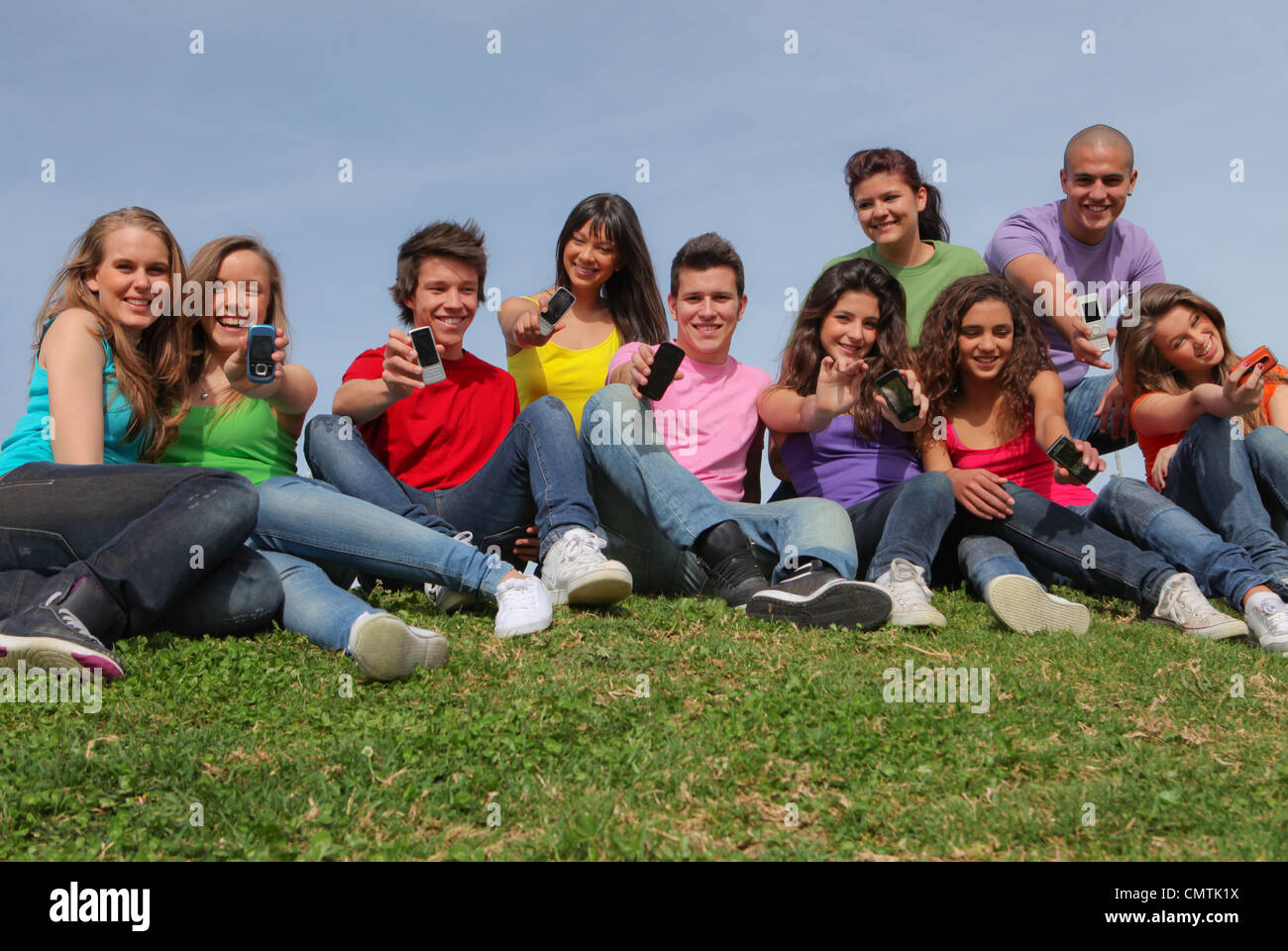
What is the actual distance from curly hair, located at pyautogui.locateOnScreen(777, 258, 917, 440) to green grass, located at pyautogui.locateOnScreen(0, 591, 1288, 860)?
1.93 meters

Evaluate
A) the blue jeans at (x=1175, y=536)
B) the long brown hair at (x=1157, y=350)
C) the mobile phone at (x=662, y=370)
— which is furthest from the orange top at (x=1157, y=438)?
the mobile phone at (x=662, y=370)

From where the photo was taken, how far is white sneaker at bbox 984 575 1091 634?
5844 millimetres

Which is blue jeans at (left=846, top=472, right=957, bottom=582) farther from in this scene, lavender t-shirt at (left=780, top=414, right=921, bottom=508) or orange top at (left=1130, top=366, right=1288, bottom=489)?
orange top at (left=1130, top=366, right=1288, bottom=489)

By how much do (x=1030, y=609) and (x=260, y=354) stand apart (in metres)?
4.34

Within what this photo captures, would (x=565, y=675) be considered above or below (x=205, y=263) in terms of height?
Result: below

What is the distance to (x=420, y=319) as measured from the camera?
689cm

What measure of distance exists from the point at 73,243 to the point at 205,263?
0.67 meters

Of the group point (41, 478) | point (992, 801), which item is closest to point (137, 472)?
point (41, 478)

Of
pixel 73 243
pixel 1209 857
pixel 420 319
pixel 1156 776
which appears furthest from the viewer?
pixel 420 319

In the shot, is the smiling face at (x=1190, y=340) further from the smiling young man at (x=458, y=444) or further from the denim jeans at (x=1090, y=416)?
the smiling young man at (x=458, y=444)

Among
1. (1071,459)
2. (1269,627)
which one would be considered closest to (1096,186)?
(1071,459)

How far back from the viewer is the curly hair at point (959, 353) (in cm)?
692

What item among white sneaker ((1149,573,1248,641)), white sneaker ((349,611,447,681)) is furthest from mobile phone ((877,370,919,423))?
white sneaker ((349,611,447,681))
